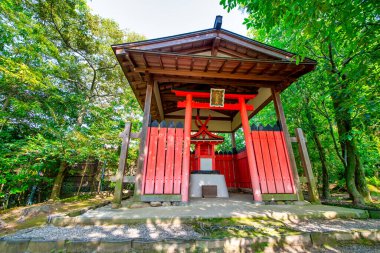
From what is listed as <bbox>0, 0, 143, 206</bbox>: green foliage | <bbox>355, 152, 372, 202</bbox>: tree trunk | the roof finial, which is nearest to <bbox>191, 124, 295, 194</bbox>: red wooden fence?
<bbox>355, 152, 372, 202</bbox>: tree trunk

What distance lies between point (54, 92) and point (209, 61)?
760cm

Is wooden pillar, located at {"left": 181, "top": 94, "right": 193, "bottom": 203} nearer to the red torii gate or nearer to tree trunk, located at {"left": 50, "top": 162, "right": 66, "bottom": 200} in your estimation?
the red torii gate

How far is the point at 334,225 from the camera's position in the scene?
261cm

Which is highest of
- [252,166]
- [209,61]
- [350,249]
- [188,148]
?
[209,61]

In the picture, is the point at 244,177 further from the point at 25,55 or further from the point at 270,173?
the point at 25,55

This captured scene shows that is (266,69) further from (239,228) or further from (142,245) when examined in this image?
(142,245)

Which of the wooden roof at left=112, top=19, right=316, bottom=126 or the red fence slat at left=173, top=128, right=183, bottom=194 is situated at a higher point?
the wooden roof at left=112, top=19, right=316, bottom=126

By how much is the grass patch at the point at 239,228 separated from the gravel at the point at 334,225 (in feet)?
0.88

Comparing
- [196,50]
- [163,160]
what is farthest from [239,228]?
[196,50]

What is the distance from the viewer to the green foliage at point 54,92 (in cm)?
568

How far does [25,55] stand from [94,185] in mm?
6201

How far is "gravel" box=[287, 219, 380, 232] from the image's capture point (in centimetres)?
243

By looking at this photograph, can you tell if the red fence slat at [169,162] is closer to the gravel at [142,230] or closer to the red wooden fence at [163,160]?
the red wooden fence at [163,160]

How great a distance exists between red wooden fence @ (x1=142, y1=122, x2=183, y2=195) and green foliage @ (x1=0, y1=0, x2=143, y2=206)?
140 inches
